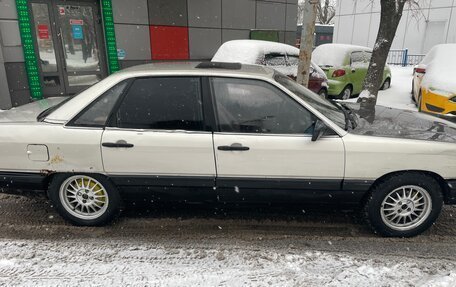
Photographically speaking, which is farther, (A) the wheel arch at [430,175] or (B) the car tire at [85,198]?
(B) the car tire at [85,198]

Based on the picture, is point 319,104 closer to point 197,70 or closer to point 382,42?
point 197,70

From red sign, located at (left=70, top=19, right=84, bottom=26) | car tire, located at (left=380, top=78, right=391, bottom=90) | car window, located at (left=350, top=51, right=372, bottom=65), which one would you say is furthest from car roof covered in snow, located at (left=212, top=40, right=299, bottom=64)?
car tire, located at (left=380, top=78, right=391, bottom=90)

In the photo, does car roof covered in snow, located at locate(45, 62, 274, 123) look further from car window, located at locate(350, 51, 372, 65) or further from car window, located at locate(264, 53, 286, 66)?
car window, located at locate(350, 51, 372, 65)

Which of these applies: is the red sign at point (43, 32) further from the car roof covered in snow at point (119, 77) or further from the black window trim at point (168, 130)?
the black window trim at point (168, 130)

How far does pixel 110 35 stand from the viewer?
9.52 metres

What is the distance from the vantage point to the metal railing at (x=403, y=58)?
22447 millimetres

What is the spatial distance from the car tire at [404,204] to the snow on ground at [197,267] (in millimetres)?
380

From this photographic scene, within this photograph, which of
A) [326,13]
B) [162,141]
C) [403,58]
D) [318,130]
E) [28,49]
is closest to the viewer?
[318,130]

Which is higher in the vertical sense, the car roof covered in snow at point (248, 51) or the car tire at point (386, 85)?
the car roof covered in snow at point (248, 51)

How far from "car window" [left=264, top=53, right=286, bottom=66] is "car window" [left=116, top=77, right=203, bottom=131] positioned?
4.93 metres

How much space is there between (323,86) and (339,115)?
5460 millimetres

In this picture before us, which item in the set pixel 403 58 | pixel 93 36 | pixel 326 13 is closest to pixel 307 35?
pixel 93 36

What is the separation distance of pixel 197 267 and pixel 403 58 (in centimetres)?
2345

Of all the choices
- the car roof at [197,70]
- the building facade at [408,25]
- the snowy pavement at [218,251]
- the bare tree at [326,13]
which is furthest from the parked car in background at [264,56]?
the bare tree at [326,13]
